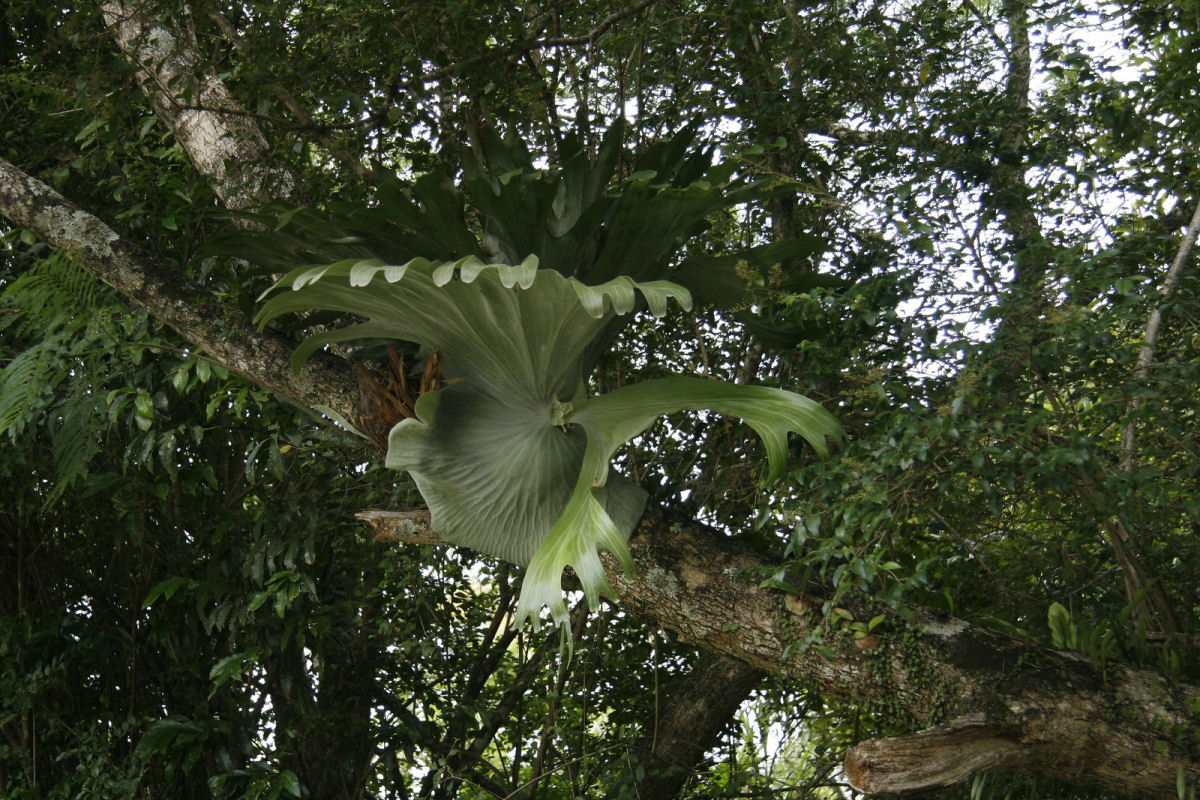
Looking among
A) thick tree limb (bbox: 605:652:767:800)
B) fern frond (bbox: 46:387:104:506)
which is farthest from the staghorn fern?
thick tree limb (bbox: 605:652:767:800)

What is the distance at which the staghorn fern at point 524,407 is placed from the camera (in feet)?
6.05

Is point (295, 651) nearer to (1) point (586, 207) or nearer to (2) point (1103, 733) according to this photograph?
(1) point (586, 207)

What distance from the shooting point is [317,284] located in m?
1.89

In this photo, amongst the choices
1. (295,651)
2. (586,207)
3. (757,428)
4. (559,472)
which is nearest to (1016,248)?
(757,428)

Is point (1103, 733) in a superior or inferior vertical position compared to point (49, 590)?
inferior

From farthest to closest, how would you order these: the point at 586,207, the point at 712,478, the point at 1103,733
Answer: the point at 712,478, the point at 586,207, the point at 1103,733

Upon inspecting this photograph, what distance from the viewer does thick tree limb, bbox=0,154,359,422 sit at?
2.34m

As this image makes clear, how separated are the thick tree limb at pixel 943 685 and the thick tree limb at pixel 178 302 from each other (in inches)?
30.4

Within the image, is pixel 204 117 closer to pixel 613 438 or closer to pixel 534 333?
pixel 534 333

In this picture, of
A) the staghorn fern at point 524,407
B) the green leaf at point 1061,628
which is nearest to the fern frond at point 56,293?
the staghorn fern at point 524,407

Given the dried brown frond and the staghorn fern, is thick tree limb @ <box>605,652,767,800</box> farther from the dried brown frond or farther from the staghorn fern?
the dried brown frond

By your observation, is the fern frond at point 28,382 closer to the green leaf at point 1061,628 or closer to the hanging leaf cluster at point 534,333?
the hanging leaf cluster at point 534,333

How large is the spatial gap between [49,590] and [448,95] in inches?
78.1

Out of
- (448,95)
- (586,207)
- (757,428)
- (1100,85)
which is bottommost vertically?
(757,428)
